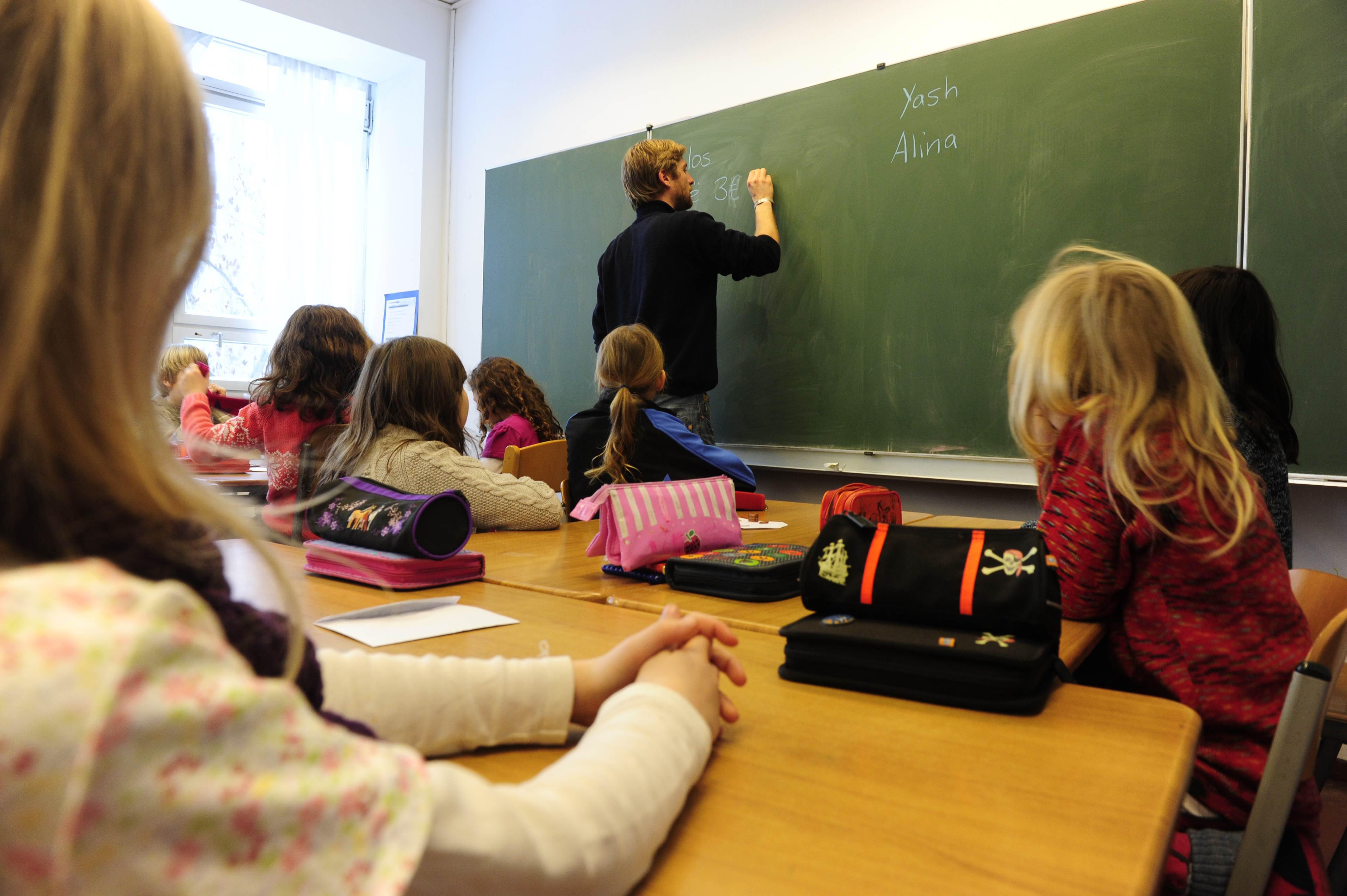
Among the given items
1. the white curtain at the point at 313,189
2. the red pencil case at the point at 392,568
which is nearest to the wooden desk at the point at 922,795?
the red pencil case at the point at 392,568

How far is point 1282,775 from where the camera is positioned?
0.92m

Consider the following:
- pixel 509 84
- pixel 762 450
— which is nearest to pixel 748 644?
pixel 762 450

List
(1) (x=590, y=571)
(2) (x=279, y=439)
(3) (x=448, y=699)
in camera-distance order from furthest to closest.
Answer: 1. (2) (x=279, y=439)
2. (1) (x=590, y=571)
3. (3) (x=448, y=699)

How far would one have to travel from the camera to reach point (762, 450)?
12.3 feet

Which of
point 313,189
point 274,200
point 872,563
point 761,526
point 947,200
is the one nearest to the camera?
point 872,563

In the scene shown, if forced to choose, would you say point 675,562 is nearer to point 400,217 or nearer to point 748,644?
point 748,644

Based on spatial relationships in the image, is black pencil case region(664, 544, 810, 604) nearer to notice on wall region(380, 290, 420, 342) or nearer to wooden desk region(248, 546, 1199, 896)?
wooden desk region(248, 546, 1199, 896)

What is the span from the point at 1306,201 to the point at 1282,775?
7.22ft

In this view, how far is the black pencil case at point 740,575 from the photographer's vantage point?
4.66 feet

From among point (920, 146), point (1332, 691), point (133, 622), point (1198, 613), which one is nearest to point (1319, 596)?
point (1332, 691)

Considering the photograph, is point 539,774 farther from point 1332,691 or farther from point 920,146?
point 920,146

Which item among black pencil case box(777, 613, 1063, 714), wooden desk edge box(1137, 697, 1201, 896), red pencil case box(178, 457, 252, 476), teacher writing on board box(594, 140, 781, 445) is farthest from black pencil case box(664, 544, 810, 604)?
red pencil case box(178, 457, 252, 476)

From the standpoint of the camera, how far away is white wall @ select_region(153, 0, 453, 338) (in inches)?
198

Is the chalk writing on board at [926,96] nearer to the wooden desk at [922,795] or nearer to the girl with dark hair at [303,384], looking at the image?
the girl with dark hair at [303,384]
